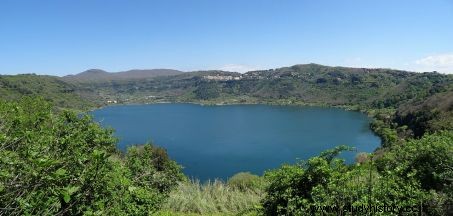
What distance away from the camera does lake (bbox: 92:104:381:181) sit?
6794cm

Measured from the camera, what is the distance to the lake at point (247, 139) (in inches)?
2675

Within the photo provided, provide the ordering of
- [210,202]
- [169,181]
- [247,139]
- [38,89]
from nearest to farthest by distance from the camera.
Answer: [210,202] < [169,181] < [247,139] < [38,89]

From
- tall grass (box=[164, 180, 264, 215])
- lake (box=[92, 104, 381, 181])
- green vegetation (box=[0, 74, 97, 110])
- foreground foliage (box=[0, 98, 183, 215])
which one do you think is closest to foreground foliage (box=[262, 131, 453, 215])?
foreground foliage (box=[0, 98, 183, 215])

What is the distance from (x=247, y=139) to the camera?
94.6 metres

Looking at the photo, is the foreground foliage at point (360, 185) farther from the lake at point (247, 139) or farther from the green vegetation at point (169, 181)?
the lake at point (247, 139)

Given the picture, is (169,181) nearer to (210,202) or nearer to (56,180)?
(210,202)

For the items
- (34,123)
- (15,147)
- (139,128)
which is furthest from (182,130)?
(15,147)

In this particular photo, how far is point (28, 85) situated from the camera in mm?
158125

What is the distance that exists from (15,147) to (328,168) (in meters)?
5.43

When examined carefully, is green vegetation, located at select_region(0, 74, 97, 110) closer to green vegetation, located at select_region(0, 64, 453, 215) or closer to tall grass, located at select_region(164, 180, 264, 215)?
tall grass, located at select_region(164, 180, 264, 215)

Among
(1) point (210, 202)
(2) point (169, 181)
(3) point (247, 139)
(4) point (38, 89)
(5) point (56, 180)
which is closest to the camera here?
(5) point (56, 180)

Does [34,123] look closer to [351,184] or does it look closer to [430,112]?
[351,184]

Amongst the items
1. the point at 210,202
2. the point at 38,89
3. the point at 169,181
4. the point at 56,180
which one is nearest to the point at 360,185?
the point at 56,180

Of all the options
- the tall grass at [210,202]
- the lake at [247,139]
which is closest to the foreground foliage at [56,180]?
the tall grass at [210,202]
